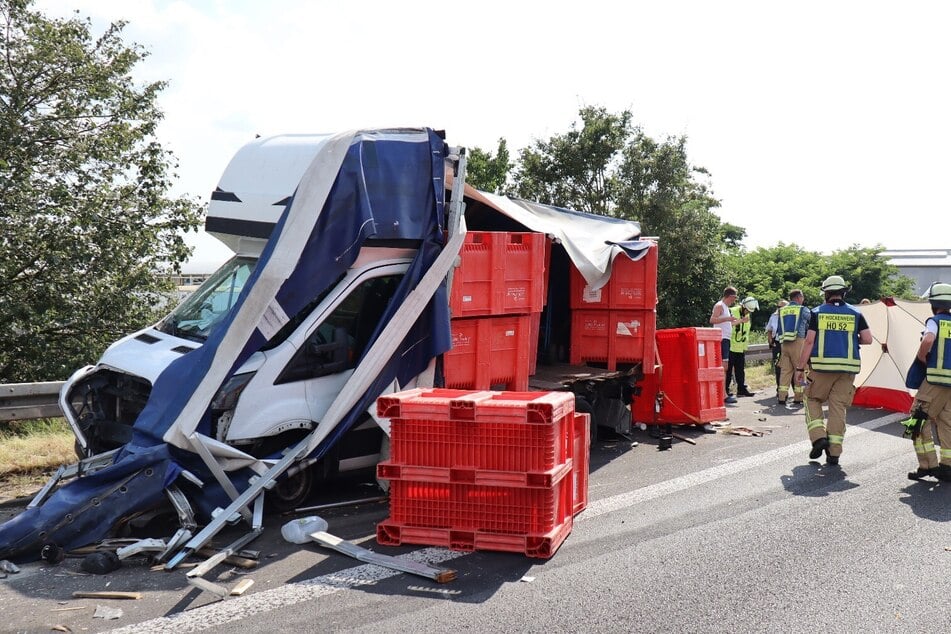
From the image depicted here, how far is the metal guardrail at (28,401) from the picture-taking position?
8.15 meters

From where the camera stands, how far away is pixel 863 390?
Result: 13.4 m

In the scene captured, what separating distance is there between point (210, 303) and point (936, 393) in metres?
6.98

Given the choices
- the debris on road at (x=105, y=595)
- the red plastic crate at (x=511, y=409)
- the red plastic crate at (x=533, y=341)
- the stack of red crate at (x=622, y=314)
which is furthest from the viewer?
the stack of red crate at (x=622, y=314)

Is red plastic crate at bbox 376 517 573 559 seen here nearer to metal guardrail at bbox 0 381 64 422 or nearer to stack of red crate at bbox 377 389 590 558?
stack of red crate at bbox 377 389 590 558

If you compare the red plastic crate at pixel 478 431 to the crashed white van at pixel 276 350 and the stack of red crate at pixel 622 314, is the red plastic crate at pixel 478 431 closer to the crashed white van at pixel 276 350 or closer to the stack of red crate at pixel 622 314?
the crashed white van at pixel 276 350

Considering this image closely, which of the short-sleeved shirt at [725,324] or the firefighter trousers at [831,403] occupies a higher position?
the short-sleeved shirt at [725,324]

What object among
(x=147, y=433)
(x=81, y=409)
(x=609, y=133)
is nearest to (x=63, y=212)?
(x=81, y=409)

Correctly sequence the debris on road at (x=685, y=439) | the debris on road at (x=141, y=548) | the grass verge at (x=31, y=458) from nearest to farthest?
the debris on road at (x=141, y=548)
the grass verge at (x=31, y=458)
the debris on road at (x=685, y=439)

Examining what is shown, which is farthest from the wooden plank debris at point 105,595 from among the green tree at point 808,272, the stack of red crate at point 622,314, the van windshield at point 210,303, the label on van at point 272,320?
the green tree at point 808,272

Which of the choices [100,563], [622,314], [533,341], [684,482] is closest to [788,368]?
[622,314]

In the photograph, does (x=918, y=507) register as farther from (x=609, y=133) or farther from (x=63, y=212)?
(x=609, y=133)

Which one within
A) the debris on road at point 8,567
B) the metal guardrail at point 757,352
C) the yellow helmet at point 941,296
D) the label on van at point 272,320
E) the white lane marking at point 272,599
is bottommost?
the white lane marking at point 272,599

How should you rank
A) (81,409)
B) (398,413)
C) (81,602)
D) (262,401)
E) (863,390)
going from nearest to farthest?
(81,602) < (398,413) < (262,401) < (81,409) < (863,390)

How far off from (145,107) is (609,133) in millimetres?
12764
